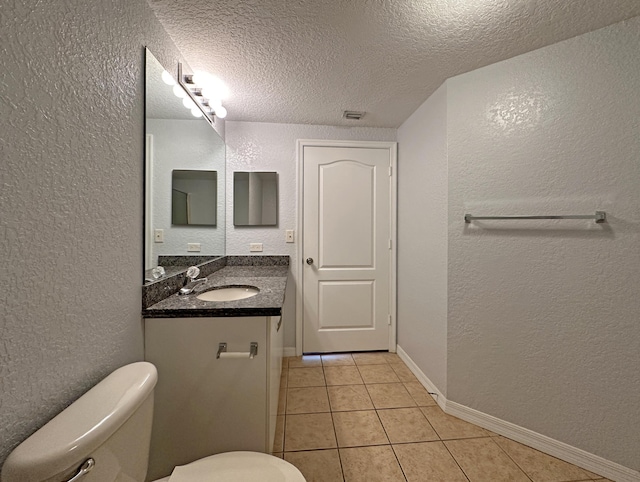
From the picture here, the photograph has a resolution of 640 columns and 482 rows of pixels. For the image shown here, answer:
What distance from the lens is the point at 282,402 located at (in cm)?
182

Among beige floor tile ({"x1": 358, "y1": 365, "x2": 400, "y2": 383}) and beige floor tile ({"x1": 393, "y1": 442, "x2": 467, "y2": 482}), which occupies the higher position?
beige floor tile ({"x1": 358, "y1": 365, "x2": 400, "y2": 383})

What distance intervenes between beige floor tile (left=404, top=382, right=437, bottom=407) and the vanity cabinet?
1.16 metres

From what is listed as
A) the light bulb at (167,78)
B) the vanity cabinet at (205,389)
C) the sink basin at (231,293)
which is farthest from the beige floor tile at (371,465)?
the light bulb at (167,78)

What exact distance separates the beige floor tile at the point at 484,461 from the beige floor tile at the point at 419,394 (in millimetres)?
324

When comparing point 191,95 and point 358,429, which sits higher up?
point 191,95

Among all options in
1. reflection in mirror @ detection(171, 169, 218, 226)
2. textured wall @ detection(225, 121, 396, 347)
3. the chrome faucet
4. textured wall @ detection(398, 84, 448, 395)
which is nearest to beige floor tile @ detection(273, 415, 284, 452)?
textured wall @ detection(225, 121, 396, 347)

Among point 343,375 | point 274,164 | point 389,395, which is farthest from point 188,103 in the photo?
point 389,395

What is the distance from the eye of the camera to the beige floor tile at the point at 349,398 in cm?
177

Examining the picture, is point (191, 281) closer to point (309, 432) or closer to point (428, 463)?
point (309, 432)

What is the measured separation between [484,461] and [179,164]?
235 cm

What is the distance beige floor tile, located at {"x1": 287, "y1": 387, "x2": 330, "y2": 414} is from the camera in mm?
1751

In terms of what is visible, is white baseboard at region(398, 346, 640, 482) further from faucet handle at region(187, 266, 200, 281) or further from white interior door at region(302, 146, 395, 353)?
faucet handle at region(187, 266, 200, 281)

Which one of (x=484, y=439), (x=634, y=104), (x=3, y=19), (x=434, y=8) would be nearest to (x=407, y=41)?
(x=434, y=8)

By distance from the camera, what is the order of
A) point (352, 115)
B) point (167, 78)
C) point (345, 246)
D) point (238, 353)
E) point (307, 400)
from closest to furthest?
point (238, 353) < point (167, 78) < point (307, 400) < point (352, 115) < point (345, 246)
